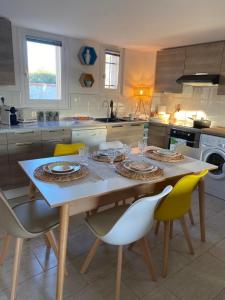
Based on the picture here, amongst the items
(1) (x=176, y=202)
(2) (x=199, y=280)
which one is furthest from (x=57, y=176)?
(2) (x=199, y=280)

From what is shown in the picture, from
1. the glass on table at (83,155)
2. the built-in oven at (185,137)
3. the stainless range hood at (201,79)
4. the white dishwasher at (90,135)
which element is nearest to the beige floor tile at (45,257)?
the glass on table at (83,155)

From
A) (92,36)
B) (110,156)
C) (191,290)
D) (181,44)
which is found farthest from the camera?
(181,44)

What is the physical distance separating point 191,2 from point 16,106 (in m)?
2.46

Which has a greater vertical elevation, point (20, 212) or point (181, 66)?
point (181, 66)

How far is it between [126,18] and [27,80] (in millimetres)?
1637

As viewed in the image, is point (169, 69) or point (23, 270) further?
point (169, 69)

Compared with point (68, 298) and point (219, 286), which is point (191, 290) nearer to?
point (219, 286)

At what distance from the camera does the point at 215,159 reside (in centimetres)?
316

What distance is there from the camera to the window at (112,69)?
390cm

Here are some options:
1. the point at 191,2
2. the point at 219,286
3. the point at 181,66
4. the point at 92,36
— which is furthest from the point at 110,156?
the point at 181,66

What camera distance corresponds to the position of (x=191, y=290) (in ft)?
5.34

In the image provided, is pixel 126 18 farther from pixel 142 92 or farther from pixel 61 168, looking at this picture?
pixel 142 92

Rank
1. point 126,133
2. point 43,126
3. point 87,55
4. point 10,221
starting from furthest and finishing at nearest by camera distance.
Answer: point 126,133 < point 87,55 < point 43,126 < point 10,221

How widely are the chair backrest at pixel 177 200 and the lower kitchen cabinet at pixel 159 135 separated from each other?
7.03 ft
